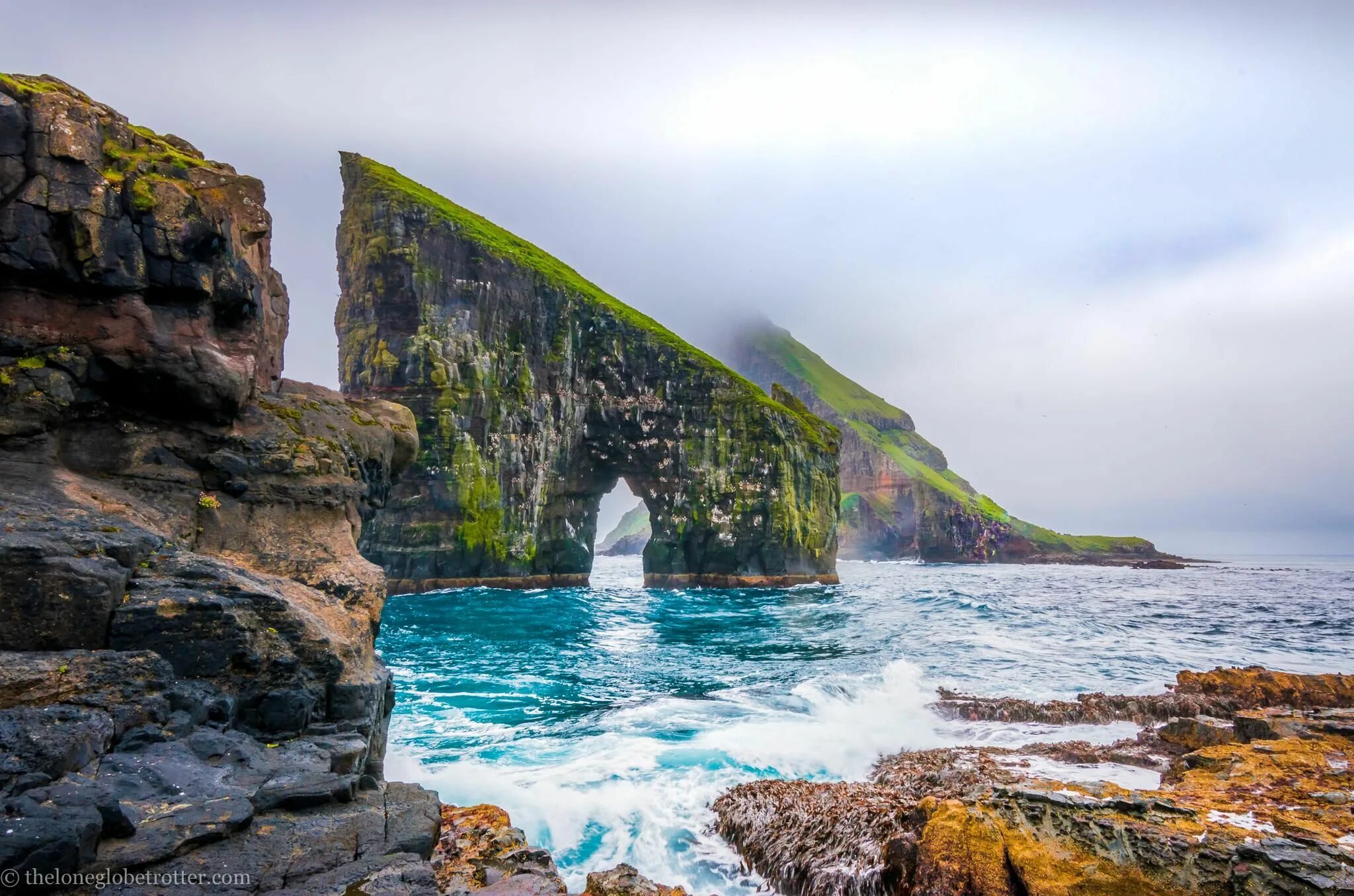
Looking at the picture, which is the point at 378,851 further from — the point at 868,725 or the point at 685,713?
the point at 868,725

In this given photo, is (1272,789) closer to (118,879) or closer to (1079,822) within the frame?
(1079,822)

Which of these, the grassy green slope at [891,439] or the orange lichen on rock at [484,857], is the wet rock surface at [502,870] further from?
the grassy green slope at [891,439]

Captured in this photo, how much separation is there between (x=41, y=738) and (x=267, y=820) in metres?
1.65

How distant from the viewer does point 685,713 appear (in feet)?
41.9

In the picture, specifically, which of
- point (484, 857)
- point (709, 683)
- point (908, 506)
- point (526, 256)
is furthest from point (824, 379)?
point (484, 857)

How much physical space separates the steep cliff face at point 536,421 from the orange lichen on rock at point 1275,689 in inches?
1392

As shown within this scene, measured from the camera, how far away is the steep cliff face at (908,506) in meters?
106

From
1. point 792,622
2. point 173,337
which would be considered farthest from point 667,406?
point 173,337

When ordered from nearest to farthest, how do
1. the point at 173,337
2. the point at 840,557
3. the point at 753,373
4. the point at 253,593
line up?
the point at 253,593, the point at 173,337, the point at 840,557, the point at 753,373

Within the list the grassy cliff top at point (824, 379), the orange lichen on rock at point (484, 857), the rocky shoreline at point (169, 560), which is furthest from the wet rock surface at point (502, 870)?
the grassy cliff top at point (824, 379)

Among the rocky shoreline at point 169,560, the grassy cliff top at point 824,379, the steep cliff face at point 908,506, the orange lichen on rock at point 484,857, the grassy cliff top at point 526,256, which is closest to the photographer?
the rocky shoreline at point 169,560

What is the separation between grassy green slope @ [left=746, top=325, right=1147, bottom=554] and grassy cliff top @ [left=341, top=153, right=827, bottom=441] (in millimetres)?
66323

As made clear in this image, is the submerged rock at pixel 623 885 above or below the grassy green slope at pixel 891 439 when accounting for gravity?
below

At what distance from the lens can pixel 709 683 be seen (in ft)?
51.4
